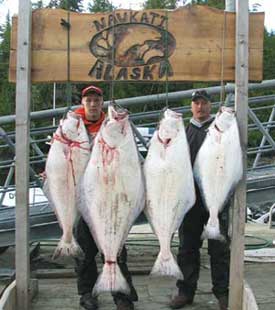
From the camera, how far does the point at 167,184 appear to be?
16.1 feet

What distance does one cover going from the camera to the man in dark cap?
18.7 feet

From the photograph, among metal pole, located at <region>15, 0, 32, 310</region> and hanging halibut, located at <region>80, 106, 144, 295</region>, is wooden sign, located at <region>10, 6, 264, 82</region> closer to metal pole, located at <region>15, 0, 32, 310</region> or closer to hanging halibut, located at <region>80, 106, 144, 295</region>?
metal pole, located at <region>15, 0, 32, 310</region>

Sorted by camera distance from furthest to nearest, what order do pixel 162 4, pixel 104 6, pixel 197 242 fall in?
pixel 162 4
pixel 104 6
pixel 197 242

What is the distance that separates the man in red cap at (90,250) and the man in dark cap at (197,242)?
53 centimetres

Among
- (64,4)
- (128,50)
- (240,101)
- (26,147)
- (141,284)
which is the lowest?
(141,284)

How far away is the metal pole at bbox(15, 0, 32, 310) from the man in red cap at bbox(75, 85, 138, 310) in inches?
17.3

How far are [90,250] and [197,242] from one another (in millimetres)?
967

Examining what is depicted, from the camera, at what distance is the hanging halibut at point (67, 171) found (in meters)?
4.97

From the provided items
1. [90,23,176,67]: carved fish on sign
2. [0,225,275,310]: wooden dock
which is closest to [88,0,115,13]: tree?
[90,23,176,67]: carved fish on sign

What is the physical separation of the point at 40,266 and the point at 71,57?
12.6ft

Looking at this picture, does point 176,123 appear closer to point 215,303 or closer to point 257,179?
point 215,303

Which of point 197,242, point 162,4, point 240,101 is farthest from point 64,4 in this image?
point 162,4

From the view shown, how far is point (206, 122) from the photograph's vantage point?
5754mm

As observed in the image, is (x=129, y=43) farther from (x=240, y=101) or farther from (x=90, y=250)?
(x=90, y=250)
